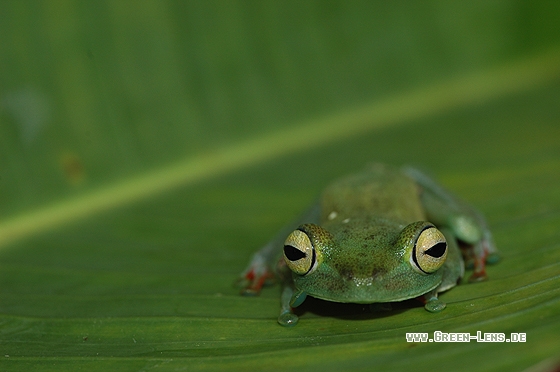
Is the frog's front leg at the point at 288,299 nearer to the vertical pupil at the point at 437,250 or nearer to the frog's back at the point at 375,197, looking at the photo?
the frog's back at the point at 375,197

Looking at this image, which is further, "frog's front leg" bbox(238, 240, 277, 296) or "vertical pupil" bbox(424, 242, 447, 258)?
"frog's front leg" bbox(238, 240, 277, 296)

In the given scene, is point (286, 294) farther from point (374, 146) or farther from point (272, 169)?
point (374, 146)

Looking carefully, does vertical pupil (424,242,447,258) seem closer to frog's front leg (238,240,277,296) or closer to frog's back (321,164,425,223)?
frog's back (321,164,425,223)

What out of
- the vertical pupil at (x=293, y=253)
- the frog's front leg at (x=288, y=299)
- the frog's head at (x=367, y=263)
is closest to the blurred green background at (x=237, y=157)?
the frog's front leg at (x=288, y=299)

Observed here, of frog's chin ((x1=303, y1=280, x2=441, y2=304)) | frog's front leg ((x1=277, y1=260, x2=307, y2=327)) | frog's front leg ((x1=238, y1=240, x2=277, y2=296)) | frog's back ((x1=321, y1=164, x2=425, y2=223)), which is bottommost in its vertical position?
frog's chin ((x1=303, y1=280, x2=441, y2=304))

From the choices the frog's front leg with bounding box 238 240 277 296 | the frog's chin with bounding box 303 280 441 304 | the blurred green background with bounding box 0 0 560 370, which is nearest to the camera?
the frog's chin with bounding box 303 280 441 304

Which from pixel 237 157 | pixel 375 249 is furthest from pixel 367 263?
pixel 237 157

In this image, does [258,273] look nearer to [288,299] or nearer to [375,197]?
[288,299]

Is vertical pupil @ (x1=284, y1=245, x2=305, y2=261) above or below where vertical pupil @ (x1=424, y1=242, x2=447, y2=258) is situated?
above

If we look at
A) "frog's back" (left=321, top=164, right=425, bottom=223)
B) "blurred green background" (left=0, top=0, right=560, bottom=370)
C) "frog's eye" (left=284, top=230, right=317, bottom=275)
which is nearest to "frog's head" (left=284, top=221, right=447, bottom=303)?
"frog's eye" (left=284, top=230, right=317, bottom=275)
